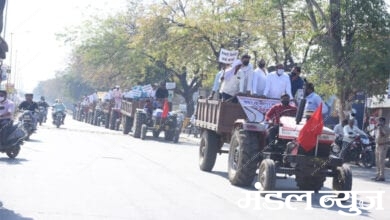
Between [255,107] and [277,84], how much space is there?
1141 mm

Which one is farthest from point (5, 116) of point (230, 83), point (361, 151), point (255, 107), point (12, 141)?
point (361, 151)

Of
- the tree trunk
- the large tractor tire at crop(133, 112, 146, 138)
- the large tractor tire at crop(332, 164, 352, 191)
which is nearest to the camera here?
the large tractor tire at crop(332, 164, 352, 191)

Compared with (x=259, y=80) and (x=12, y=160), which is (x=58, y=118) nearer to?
(x=12, y=160)

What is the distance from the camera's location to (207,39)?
35.9 meters

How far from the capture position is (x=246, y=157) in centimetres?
1148

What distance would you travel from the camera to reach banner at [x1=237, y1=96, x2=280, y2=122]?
1252cm

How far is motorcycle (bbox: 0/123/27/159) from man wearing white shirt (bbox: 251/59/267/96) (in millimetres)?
5605

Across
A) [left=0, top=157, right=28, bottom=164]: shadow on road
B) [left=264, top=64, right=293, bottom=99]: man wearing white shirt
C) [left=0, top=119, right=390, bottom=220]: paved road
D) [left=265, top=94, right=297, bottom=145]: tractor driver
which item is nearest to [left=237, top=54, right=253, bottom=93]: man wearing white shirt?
[left=264, top=64, right=293, bottom=99]: man wearing white shirt

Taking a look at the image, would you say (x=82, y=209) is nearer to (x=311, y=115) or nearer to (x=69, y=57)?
(x=311, y=115)

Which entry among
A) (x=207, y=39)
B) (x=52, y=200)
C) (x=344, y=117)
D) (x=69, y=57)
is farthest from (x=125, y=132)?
(x=69, y=57)

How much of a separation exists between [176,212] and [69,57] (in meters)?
Result: 74.7

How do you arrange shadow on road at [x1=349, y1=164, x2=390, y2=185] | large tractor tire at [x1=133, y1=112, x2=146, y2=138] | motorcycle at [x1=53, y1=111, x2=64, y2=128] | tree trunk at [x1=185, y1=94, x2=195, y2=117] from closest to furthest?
shadow on road at [x1=349, y1=164, x2=390, y2=185] < large tractor tire at [x1=133, y1=112, x2=146, y2=138] < motorcycle at [x1=53, y1=111, x2=64, y2=128] < tree trunk at [x1=185, y1=94, x2=195, y2=117]

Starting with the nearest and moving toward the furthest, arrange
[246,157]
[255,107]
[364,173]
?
[246,157] < [255,107] < [364,173]

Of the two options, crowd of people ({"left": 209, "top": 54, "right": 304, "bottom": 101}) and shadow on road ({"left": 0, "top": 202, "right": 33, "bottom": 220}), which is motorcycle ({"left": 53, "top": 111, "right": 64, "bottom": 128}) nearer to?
crowd of people ({"left": 209, "top": 54, "right": 304, "bottom": 101})
